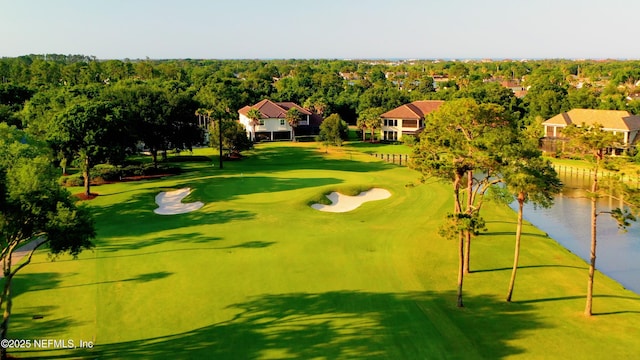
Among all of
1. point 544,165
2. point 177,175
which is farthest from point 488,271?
point 177,175

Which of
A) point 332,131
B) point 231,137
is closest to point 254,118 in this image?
point 332,131

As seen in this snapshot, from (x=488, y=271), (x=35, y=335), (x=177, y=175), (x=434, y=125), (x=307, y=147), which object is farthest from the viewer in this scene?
(x=307, y=147)

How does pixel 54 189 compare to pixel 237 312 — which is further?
pixel 237 312

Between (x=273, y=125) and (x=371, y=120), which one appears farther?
(x=273, y=125)

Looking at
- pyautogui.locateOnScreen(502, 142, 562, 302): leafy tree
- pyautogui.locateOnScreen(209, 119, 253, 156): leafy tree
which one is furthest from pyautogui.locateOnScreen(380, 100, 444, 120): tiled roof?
pyautogui.locateOnScreen(502, 142, 562, 302): leafy tree

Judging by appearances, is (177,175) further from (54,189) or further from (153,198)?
(54,189)

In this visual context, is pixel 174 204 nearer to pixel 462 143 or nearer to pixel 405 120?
pixel 462 143

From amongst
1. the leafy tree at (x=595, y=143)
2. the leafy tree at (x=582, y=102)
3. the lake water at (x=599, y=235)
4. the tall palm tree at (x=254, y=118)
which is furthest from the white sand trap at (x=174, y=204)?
the leafy tree at (x=582, y=102)
